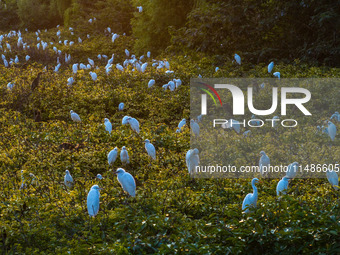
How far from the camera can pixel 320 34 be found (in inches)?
457

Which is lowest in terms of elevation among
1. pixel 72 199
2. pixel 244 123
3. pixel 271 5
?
pixel 244 123

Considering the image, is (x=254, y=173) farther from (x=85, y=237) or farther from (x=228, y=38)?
(x=228, y=38)

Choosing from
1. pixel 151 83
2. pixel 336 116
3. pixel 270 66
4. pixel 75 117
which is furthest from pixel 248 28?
pixel 75 117

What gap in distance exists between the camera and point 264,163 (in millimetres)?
5016

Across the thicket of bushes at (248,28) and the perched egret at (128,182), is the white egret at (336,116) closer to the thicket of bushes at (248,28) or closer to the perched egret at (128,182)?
the thicket of bushes at (248,28)

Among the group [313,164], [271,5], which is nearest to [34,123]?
[313,164]

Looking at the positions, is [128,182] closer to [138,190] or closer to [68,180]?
[138,190]

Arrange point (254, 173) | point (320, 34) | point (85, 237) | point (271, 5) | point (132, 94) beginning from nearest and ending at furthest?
point (85, 237)
point (254, 173)
point (132, 94)
point (320, 34)
point (271, 5)

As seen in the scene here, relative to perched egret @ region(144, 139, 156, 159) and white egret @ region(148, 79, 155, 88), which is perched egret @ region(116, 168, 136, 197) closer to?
perched egret @ region(144, 139, 156, 159)

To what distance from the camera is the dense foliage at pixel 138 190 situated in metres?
2.96

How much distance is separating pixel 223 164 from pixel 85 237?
8.24 feet

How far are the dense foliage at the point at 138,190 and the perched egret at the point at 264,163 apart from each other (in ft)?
0.47

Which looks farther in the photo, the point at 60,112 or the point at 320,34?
the point at 320,34

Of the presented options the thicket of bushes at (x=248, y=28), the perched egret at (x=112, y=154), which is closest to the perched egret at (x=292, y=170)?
the perched egret at (x=112, y=154)
